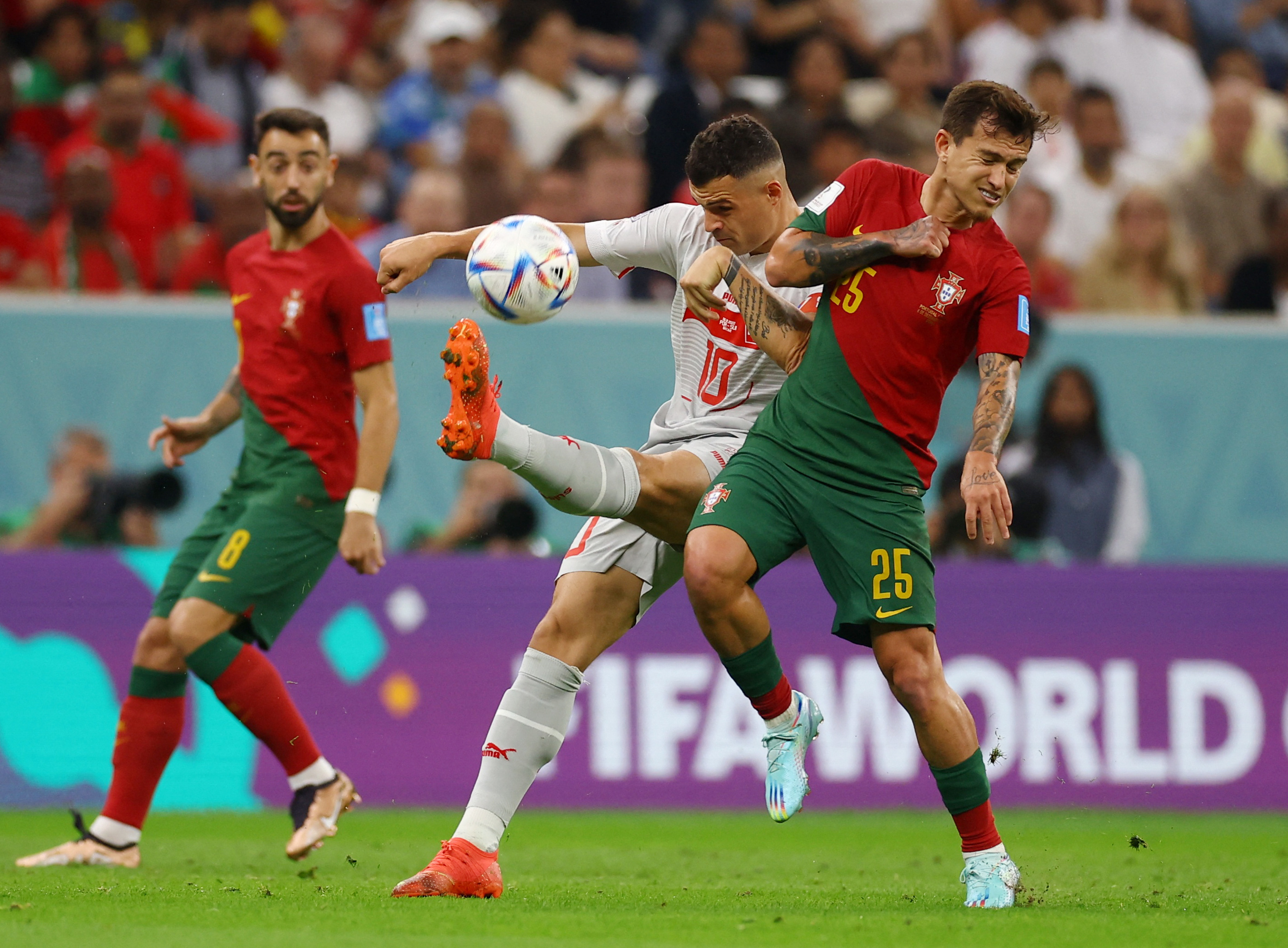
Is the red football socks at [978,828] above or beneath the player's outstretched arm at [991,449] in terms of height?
beneath

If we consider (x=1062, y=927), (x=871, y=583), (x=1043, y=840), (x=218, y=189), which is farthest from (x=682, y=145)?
(x=1062, y=927)

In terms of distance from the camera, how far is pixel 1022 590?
9547 millimetres

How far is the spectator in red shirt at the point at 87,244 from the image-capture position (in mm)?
10000

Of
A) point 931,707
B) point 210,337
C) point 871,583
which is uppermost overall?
point 210,337

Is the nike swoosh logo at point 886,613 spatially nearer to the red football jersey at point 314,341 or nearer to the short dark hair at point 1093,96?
the red football jersey at point 314,341

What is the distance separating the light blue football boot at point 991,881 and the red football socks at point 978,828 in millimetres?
31

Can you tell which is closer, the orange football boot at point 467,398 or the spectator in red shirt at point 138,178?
the orange football boot at point 467,398

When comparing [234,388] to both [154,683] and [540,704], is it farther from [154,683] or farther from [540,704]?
[540,704]

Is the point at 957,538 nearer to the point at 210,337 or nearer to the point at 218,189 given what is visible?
the point at 210,337

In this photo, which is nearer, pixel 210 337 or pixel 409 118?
pixel 210 337

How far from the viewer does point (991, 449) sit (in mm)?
5129

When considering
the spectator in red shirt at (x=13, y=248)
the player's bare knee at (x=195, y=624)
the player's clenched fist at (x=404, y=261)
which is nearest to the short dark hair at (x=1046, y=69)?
the spectator in red shirt at (x=13, y=248)

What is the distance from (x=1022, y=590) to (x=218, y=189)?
5764mm

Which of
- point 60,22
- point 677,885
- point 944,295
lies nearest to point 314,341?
point 677,885
